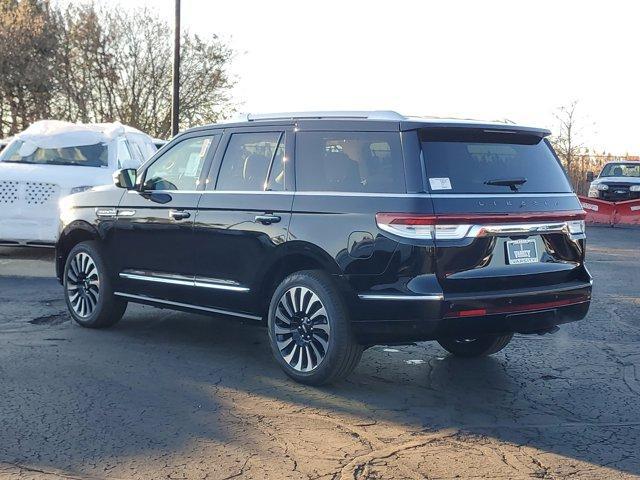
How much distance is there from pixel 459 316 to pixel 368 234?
0.76m

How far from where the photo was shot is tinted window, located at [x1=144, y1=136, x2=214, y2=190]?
21.3 ft

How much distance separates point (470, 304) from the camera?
4957 mm

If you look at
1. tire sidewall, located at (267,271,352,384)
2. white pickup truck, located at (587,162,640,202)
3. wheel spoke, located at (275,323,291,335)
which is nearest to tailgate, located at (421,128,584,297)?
tire sidewall, located at (267,271,352,384)

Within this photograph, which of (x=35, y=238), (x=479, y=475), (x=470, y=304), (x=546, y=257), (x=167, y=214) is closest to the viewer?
(x=479, y=475)

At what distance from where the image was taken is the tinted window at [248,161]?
19.6ft

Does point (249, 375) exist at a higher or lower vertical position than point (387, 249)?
lower

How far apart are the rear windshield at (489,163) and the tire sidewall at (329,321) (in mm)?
964

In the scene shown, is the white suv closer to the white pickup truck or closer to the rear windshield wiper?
the rear windshield wiper

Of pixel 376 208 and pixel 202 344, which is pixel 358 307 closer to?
pixel 376 208

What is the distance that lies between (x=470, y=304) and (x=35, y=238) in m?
7.66

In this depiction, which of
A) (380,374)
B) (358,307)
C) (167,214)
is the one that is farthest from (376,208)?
(167,214)

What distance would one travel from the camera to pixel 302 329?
218 inches

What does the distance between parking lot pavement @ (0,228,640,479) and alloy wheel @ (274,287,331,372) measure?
8.0 inches

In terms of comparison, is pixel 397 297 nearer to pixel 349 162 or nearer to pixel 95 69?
pixel 349 162
